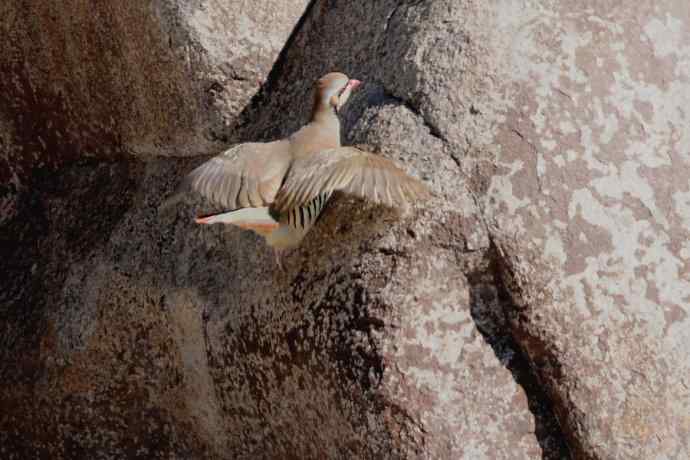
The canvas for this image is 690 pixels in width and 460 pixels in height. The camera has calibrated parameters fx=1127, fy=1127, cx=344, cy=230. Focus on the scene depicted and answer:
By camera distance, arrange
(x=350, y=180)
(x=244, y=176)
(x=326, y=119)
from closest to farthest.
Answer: (x=350, y=180) → (x=244, y=176) → (x=326, y=119)

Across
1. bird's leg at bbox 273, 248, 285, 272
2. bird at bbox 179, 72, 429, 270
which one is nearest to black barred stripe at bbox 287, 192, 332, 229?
bird at bbox 179, 72, 429, 270

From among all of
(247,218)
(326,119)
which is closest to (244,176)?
(247,218)

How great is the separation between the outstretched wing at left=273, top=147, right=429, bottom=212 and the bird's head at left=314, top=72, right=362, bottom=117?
0.17m

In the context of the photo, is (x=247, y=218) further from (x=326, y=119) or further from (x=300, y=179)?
(x=326, y=119)

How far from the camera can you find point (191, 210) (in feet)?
8.32

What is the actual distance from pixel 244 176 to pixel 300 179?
0.11 m

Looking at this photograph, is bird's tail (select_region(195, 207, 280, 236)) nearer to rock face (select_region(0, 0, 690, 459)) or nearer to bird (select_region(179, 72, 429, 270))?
bird (select_region(179, 72, 429, 270))

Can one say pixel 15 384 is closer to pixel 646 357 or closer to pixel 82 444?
pixel 82 444

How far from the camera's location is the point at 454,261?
198cm

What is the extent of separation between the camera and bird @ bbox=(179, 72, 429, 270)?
1.89 metres

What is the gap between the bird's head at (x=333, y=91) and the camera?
210 centimetres

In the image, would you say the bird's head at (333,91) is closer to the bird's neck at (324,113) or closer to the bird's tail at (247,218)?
the bird's neck at (324,113)

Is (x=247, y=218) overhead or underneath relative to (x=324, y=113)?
underneath

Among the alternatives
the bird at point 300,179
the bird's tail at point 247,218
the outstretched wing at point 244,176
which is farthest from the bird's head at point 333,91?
the bird's tail at point 247,218
